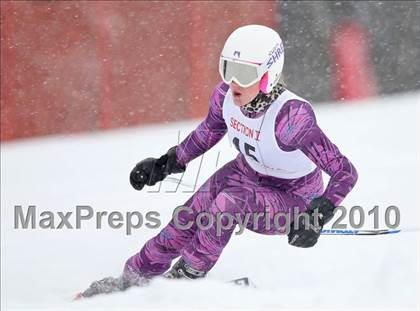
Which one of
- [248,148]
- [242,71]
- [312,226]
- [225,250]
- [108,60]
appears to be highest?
[242,71]

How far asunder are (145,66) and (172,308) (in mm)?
6155

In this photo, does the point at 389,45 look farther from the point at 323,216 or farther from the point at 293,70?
the point at 323,216

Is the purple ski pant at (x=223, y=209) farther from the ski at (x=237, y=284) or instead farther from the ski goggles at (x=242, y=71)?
the ski goggles at (x=242, y=71)

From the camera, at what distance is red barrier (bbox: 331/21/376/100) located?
9609 mm

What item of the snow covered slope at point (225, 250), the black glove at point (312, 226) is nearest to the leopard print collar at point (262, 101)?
the black glove at point (312, 226)

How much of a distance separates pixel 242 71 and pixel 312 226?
78 centimetres

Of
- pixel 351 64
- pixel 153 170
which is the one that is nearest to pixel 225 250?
pixel 153 170

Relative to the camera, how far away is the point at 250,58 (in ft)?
13.0

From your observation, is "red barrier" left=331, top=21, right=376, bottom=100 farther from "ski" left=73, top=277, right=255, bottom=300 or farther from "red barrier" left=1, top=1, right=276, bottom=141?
"ski" left=73, top=277, right=255, bottom=300

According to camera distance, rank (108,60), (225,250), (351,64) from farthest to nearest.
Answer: (351,64), (108,60), (225,250)

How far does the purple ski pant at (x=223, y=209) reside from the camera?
13.8 feet

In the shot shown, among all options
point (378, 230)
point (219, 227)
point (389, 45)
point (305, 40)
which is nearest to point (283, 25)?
point (305, 40)

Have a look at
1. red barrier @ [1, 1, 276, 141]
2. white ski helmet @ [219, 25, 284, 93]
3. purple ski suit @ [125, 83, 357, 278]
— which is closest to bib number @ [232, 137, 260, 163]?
purple ski suit @ [125, 83, 357, 278]

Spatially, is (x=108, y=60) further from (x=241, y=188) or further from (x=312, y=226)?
(x=312, y=226)
